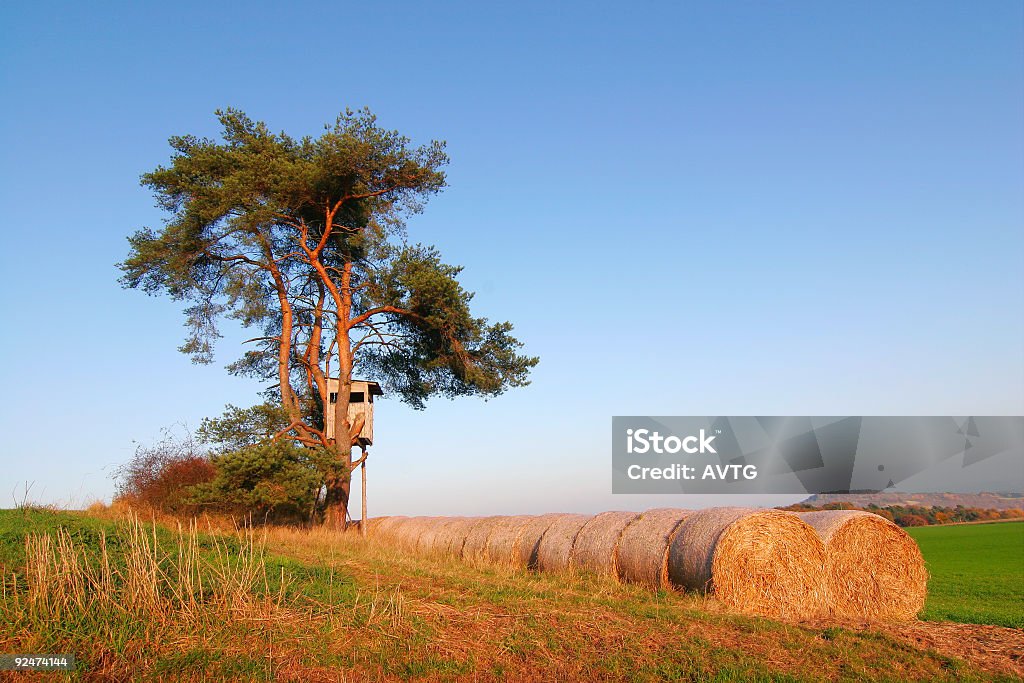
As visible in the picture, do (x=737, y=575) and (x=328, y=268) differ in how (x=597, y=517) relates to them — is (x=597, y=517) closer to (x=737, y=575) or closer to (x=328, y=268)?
(x=737, y=575)

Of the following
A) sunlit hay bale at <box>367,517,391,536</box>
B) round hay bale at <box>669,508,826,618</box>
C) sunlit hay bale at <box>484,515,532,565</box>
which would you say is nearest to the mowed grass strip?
round hay bale at <box>669,508,826,618</box>

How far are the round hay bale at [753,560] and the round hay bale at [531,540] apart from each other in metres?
3.45

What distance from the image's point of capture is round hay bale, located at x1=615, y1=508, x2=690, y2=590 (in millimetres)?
11070

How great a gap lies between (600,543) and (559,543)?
1.20 meters

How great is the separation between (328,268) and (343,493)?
5690 mm

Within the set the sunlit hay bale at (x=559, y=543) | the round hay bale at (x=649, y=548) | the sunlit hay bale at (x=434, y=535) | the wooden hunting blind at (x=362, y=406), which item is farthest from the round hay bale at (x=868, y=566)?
the wooden hunting blind at (x=362, y=406)

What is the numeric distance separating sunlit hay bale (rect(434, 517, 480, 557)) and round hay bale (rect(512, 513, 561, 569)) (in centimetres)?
164

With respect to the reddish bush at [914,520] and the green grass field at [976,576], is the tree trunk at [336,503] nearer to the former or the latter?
the green grass field at [976,576]

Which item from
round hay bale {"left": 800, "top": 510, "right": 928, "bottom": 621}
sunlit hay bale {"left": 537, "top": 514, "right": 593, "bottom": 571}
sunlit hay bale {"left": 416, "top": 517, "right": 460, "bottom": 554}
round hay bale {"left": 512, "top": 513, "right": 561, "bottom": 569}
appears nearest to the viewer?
round hay bale {"left": 800, "top": 510, "right": 928, "bottom": 621}

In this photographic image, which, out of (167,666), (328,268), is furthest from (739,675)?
(328,268)

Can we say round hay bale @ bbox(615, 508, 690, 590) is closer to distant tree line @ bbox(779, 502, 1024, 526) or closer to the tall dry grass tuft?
the tall dry grass tuft

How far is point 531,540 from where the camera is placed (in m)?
14.2

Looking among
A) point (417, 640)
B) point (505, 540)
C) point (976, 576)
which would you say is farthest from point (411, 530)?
point (976, 576)

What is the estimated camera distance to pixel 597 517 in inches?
515
